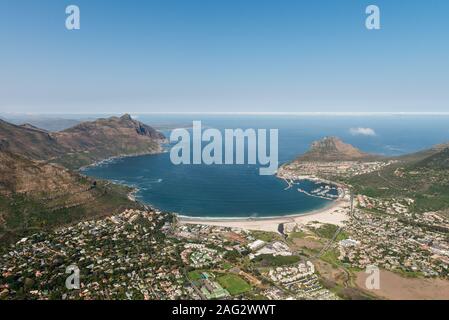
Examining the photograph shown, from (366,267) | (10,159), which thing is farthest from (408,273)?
(10,159)

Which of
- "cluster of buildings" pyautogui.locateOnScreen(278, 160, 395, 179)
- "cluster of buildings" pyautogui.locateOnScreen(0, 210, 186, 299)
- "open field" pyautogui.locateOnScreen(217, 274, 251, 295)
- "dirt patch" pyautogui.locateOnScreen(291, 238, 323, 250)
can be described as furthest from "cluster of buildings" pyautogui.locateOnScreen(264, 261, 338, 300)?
"cluster of buildings" pyautogui.locateOnScreen(278, 160, 395, 179)

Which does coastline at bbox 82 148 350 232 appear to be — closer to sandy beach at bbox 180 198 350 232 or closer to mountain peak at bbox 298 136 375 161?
sandy beach at bbox 180 198 350 232

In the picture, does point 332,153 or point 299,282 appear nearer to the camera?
point 299,282

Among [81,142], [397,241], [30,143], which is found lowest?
[397,241]

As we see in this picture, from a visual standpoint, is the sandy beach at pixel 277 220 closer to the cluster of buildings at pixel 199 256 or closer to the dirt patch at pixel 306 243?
the dirt patch at pixel 306 243

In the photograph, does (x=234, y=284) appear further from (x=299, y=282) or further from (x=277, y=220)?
(x=277, y=220)

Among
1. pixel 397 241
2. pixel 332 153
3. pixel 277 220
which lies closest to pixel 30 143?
pixel 277 220

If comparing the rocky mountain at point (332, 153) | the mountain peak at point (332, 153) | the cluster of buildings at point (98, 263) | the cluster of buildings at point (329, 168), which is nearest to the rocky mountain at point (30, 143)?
the cluster of buildings at point (98, 263)
